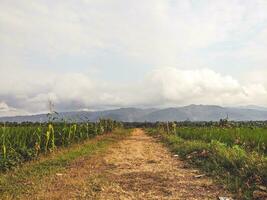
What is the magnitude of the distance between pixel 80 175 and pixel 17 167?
2287 mm

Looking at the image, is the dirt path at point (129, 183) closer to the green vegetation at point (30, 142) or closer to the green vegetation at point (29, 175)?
the green vegetation at point (29, 175)

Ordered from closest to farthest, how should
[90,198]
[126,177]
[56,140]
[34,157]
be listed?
[90,198]
[126,177]
[34,157]
[56,140]

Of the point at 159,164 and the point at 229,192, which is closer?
the point at 229,192

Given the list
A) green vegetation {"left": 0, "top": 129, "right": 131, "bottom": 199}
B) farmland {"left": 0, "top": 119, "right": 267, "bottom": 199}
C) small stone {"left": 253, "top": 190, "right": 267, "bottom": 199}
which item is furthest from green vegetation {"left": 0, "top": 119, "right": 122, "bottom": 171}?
small stone {"left": 253, "top": 190, "right": 267, "bottom": 199}

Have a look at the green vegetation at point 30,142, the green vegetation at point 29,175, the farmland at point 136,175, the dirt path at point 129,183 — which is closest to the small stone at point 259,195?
the farmland at point 136,175

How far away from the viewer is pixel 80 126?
86.3 feet

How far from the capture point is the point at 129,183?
924 centimetres

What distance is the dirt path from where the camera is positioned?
26.1 ft

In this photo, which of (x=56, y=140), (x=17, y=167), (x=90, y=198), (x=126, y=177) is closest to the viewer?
(x=90, y=198)

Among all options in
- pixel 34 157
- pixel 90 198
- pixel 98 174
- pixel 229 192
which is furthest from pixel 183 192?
pixel 34 157

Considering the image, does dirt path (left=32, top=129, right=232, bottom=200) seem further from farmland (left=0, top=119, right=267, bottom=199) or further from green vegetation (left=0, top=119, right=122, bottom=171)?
green vegetation (left=0, top=119, right=122, bottom=171)

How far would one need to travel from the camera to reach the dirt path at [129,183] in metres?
7.95

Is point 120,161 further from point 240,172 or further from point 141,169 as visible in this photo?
point 240,172

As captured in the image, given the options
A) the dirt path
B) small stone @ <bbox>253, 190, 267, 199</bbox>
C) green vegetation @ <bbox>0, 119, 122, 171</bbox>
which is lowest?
the dirt path
